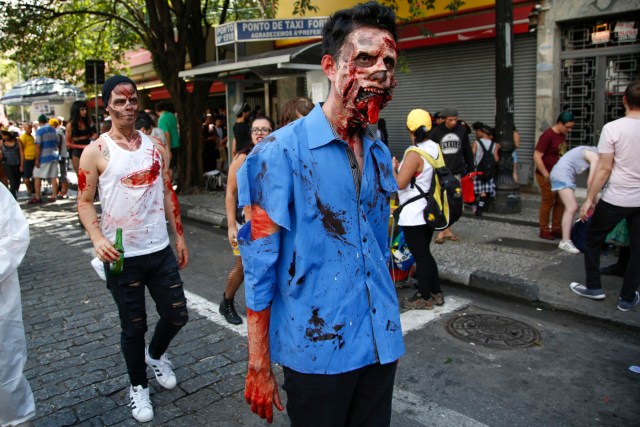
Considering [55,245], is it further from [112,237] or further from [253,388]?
[253,388]

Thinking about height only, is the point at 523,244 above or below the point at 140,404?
A: above

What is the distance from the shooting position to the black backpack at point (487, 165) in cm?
966

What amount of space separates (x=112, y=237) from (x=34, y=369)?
1.50 meters

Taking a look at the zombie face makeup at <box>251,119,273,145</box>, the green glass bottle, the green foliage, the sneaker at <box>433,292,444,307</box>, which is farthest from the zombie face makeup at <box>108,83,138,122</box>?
the green foliage

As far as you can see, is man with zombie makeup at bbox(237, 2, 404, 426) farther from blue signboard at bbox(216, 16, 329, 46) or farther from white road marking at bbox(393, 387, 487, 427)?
blue signboard at bbox(216, 16, 329, 46)

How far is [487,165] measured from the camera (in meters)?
9.70

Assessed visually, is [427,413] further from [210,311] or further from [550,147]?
[550,147]

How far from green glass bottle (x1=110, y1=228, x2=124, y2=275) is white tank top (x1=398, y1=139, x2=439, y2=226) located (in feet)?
8.80

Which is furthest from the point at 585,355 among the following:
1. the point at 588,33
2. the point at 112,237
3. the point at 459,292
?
the point at 588,33

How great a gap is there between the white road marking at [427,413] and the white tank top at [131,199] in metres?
1.86

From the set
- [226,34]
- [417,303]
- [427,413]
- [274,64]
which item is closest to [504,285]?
[417,303]

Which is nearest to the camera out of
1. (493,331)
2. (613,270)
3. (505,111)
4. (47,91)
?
(493,331)

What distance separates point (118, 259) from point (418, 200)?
283 centimetres

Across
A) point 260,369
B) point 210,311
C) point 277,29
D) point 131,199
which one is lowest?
point 210,311
